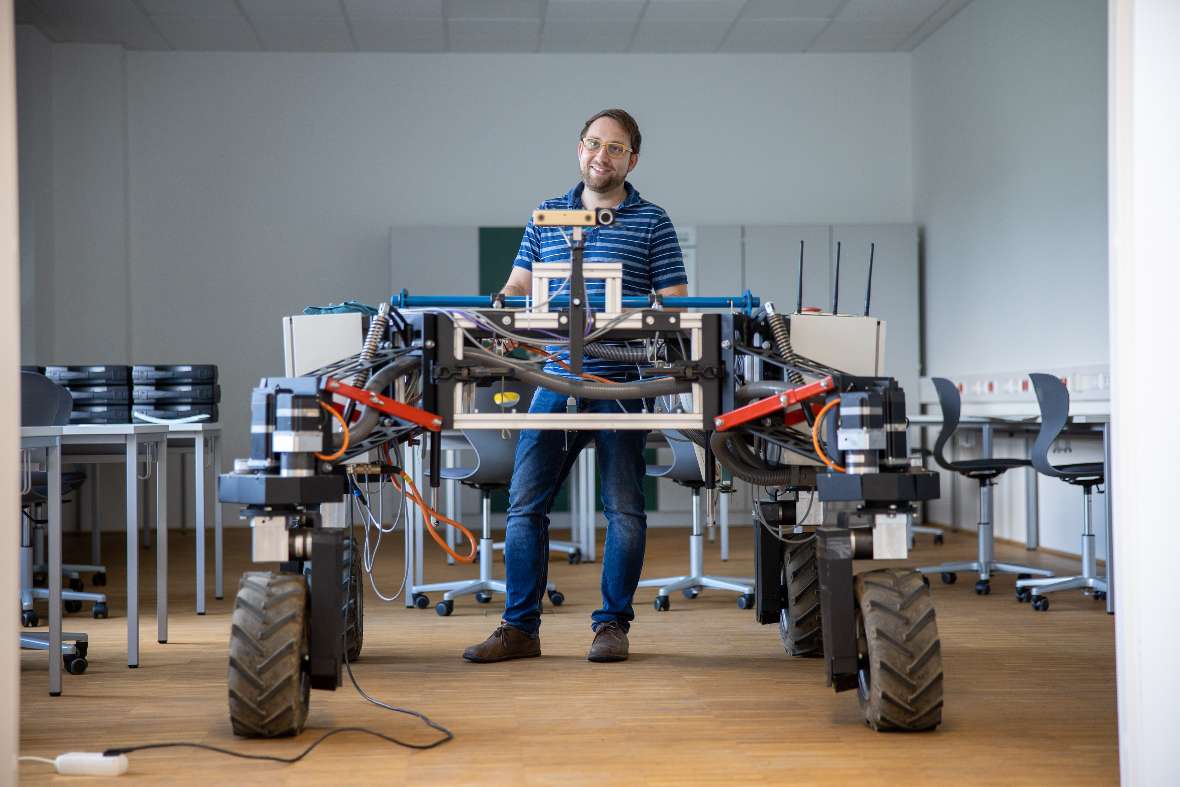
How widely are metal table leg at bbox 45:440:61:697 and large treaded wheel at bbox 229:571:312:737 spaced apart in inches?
32.0

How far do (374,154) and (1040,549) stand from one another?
15.5 ft

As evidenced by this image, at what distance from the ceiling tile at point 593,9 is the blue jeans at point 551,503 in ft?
14.1

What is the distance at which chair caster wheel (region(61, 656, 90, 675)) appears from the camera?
298 cm

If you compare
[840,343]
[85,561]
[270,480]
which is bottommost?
[85,561]

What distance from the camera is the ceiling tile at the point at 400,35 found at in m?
6.98

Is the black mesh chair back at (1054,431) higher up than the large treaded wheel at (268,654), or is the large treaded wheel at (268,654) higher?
the black mesh chair back at (1054,431)

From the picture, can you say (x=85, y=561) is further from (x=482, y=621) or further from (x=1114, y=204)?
(x=1114, y=204)

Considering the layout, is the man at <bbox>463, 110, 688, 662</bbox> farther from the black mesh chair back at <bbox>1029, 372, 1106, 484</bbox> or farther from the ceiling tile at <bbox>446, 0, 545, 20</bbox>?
the ceiling tile at <bbox>446, 0, 545, 20</bbox>

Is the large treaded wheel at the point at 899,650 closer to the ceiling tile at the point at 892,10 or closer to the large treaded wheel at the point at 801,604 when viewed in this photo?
the large treaded wheel at the point at 801,604

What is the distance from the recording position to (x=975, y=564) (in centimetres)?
465

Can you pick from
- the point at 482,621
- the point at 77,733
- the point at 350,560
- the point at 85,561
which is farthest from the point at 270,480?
the point at 85,561

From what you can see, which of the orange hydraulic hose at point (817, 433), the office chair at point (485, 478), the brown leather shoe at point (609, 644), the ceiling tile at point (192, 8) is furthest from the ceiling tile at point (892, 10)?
the orange hydraulic hose at point (817, 433)

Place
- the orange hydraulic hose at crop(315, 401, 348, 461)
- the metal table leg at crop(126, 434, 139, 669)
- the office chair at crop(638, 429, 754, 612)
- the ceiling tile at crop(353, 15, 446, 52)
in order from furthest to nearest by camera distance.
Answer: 1. the ceiling tile at crop(353, 15, 446, 52)
2. the office chair at crop(638, 429, 754, 612)
3. the metal table leg at crop(126, 434, 139, 669)
4. the orange hydraulic hose at crop(315, 401, 348, 461)

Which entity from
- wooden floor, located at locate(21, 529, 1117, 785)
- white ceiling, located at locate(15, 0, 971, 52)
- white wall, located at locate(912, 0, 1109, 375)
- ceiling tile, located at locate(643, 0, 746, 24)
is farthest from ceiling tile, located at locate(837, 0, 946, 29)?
wooden floor, located at locate(21, 529, 1117, 785)
